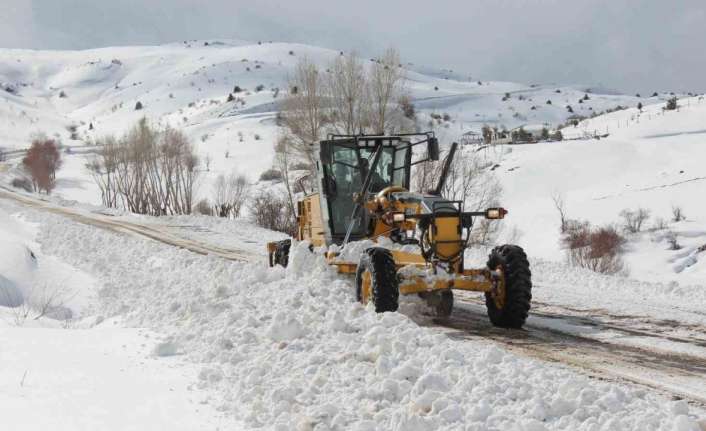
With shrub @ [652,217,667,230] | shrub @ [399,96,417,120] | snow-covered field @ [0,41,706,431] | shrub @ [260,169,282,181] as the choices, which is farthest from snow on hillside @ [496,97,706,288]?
shrub @ [260,169,282,181]

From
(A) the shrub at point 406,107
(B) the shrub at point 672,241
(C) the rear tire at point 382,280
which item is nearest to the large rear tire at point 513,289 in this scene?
(C) the rear tire at point 382,280

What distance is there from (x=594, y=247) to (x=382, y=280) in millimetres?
25319

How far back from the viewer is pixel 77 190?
6197 centimetres

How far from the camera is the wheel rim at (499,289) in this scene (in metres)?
8.21

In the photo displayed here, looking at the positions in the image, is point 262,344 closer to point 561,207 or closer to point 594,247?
point 594,247

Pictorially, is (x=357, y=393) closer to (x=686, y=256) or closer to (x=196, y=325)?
(x=196, y=325)

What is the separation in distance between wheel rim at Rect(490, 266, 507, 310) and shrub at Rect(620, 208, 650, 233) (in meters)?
28.6

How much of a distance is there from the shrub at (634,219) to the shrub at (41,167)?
46821 mm

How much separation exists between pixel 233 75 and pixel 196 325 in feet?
376

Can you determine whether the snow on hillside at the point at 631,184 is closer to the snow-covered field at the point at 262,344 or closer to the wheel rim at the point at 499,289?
the snow-covered field at the point at 262,344

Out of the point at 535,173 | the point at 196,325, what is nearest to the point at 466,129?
the point at 535,173

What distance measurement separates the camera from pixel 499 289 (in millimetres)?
8281

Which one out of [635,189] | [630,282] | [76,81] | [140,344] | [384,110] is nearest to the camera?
[140,344]

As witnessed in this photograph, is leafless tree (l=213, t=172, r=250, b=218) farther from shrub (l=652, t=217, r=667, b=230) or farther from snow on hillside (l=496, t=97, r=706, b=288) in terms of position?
shrub (l=652, t=217, r=667, b=230)
